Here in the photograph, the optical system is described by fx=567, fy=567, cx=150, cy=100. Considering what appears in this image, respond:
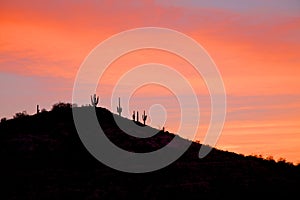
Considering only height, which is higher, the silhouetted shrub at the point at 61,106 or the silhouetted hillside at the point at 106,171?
the silhouetted shrub at the point at 61,106

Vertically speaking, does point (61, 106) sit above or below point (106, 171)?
above

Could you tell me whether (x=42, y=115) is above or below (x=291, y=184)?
above

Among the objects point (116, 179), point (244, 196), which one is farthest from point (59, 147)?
point (244, 196)

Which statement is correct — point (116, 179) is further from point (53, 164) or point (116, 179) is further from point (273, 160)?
point (273, 160)

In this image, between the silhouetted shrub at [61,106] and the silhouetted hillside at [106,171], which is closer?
the silhouetted hillside at [106,171]

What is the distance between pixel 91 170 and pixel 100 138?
10475 mm

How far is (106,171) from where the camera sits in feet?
202

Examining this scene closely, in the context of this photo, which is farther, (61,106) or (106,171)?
(61,106)

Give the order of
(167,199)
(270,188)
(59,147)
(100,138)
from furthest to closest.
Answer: (100,138)
(59,147)
(270,188)
(167,199)

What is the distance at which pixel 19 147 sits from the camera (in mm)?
66375

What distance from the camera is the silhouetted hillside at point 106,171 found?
173ft

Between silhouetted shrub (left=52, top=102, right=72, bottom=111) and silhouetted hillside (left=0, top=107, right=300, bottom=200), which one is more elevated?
silhouetted shrub (left=52, top=102, right=72, bottom=111)

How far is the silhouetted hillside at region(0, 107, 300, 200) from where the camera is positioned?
52656mm

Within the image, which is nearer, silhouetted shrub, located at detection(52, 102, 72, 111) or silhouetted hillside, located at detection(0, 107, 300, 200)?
silhouetted hillside, located at detection(0, 107, 300, 200)
